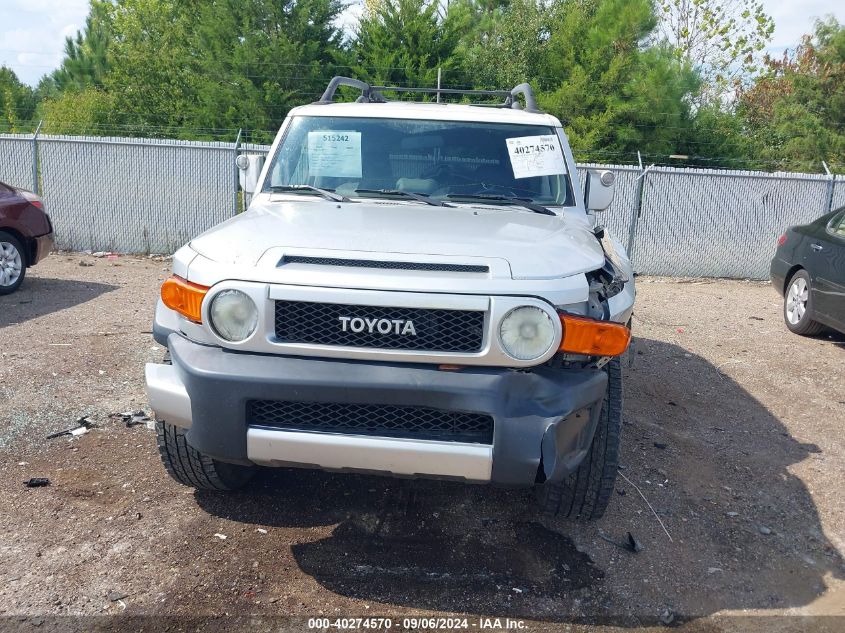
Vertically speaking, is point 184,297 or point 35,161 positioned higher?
point 35,161

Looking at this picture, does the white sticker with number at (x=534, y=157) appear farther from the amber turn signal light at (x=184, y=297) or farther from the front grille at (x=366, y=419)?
the amber turn signal light at (x=184, y=297)

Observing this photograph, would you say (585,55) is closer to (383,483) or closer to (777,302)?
(777,302)

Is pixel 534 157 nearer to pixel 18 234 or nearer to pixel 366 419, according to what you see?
pixel 366 419

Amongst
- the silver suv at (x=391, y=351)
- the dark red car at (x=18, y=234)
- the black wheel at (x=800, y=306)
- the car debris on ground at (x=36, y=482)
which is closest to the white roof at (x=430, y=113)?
the silver suv at (x=391, y=351)

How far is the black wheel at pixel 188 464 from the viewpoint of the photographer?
11.3 feet

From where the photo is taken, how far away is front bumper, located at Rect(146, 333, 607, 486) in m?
2.79

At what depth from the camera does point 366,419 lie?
2.94 m

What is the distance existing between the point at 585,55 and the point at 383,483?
66.8 feet

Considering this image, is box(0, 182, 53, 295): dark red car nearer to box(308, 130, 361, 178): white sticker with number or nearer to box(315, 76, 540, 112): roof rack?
box(315, 76, 540, 112): roof rack

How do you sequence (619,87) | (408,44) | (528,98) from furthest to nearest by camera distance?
1. (408,44)
2. (619,87)
3. (528,98)

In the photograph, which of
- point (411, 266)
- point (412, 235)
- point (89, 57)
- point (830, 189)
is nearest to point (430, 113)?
point (412, 235)

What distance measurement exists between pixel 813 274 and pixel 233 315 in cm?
678

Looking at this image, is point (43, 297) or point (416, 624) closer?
point (416, 624)

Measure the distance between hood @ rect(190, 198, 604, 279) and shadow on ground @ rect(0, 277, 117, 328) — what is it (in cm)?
484
